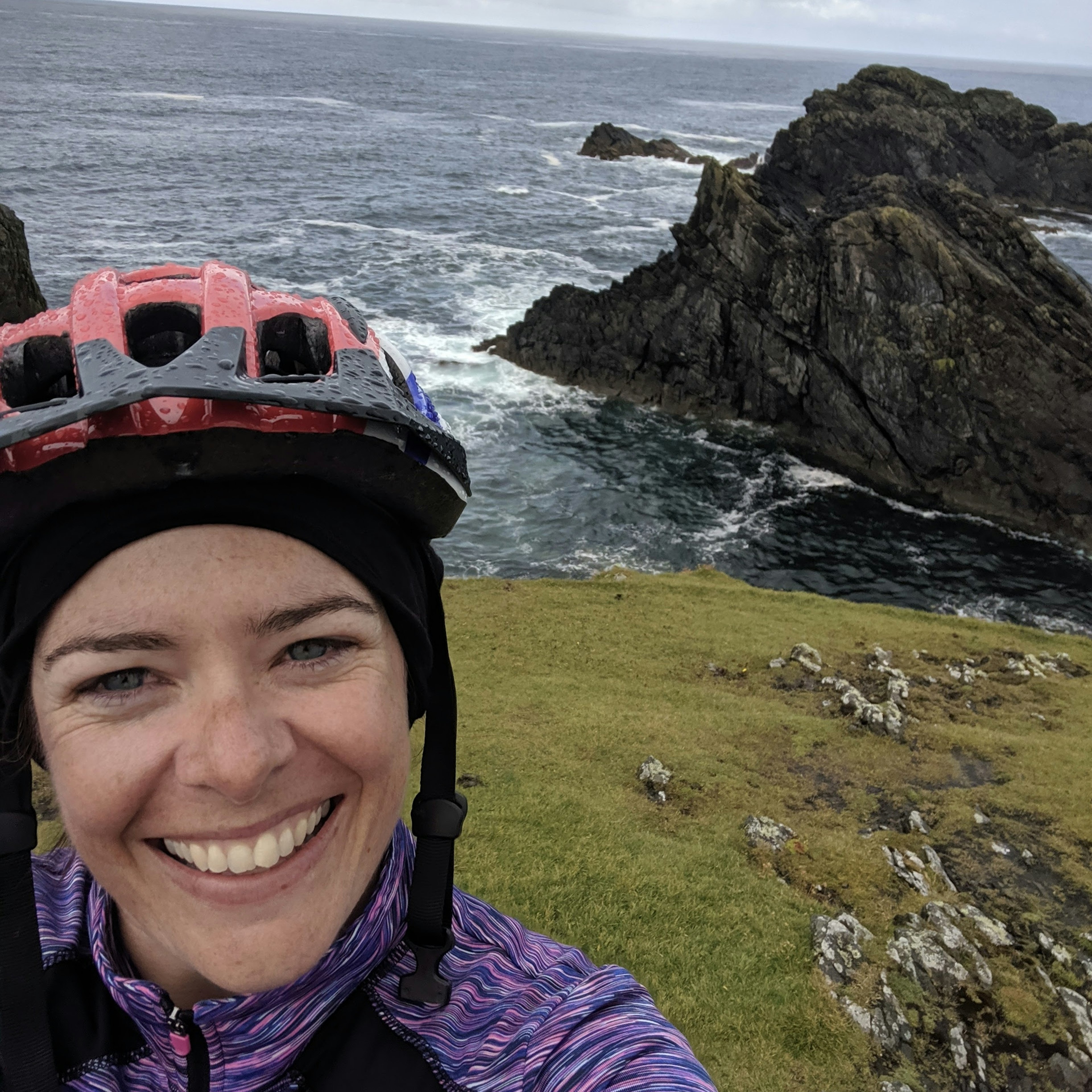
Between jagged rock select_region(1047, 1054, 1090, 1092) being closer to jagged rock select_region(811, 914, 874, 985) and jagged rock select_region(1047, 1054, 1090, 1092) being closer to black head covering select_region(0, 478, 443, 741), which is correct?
jagged rock select_region(811, 914, 874, 985)

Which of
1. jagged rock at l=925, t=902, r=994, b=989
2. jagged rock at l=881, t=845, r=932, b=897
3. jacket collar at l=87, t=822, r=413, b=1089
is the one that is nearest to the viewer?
jacket collar at l=87, t=822, r=413, b=1089

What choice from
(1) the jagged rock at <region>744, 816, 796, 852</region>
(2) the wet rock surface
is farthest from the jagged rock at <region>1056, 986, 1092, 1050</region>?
(1) the jagged rock at <region>744, 816, 796, 852</region>

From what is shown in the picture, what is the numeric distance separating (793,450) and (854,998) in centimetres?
3164

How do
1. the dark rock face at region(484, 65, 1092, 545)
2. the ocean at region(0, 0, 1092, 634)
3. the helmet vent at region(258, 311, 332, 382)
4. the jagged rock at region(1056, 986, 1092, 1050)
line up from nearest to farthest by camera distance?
1. the helmet vent at region(258, 311, 332, 382)
2. the jagged rock at region(1056, 986, 1092, 1050)
3. the ocean at region(0, 0, 1092, 634)
4. the dark rock face at region(484, 65, 1092, 545)

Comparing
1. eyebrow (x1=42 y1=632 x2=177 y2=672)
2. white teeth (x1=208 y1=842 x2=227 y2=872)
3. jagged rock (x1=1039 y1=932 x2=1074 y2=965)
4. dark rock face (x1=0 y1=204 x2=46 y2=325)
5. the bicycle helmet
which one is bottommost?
jagged rock (x1=1039 y1=932 x2=1074 y2=965)

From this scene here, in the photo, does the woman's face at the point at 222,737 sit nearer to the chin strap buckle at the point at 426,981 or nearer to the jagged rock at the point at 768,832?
the chin strap buckle at the point at 426,981

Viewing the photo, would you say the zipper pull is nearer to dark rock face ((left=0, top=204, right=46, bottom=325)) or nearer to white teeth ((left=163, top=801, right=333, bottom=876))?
white teeth ((left=163, top=801, right=333, bottom=876))

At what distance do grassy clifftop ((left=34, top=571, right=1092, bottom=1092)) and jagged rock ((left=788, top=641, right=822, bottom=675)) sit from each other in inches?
7.6

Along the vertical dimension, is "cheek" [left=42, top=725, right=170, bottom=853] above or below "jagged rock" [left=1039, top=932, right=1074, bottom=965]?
above

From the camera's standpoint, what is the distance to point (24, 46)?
577 ft

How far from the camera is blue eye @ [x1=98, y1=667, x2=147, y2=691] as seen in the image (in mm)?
2170

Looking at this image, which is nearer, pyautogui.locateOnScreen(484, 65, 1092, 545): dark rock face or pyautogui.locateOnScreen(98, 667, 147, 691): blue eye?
pyautogui.locateOnScreen(98, 667, 147, 691): blue eye

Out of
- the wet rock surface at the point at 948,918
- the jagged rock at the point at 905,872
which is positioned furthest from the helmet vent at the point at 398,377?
the jagged rock at the point at 905,872

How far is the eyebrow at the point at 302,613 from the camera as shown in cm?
215
